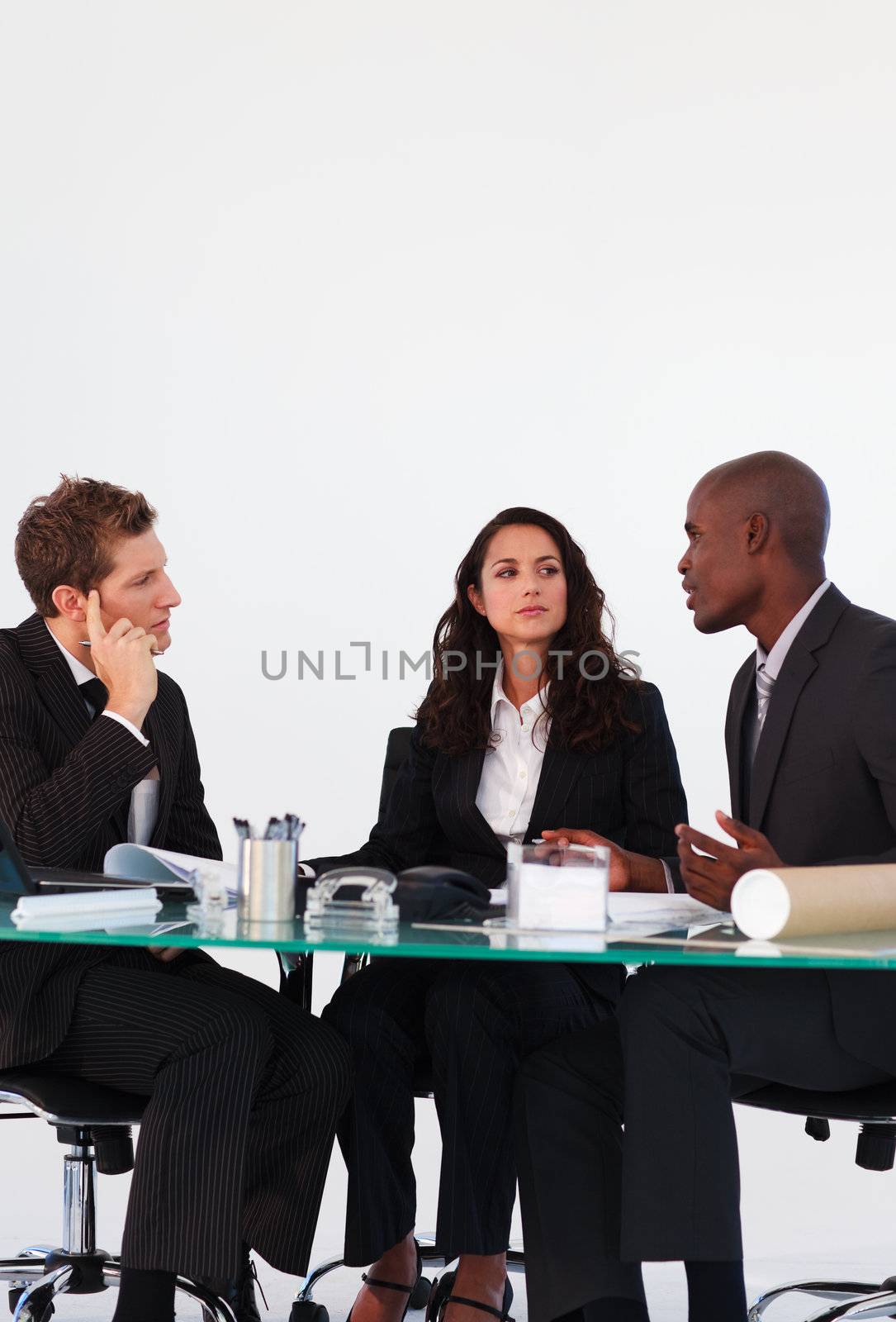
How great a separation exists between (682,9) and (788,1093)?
→ 14.3ft

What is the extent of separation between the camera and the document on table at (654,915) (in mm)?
2057

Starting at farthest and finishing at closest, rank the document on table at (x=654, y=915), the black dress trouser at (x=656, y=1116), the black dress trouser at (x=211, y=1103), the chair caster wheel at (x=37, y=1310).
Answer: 1. the chair caster wheel at (x=37, y=1310)
2. the black dress trouser at (x=211, y=1103)
3. the black dress trouser at (x=656, y=1116)
4. the document on table at (x=654, y=915)

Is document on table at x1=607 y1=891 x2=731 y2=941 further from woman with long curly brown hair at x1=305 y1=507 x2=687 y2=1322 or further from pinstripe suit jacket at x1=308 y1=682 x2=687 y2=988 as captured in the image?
pinstripe suit jacket at x1=308 y1=682 x2=687 y2=988

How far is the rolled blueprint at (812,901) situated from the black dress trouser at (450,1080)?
2.63 feet

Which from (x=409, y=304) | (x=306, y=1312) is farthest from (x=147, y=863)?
(x=409, y=304)

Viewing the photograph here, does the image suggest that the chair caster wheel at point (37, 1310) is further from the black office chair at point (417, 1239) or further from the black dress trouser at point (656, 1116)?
the black dress trouser at point (656, 1116)

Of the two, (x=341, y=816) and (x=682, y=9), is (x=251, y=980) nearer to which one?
(x=341, y=816)

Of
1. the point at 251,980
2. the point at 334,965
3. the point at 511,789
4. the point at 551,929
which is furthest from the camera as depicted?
the point at 334,965

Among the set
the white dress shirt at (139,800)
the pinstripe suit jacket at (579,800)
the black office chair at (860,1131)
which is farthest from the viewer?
the pinstripe suit jacket at (579,800)

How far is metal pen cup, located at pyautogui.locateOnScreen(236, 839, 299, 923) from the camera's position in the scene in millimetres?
2115

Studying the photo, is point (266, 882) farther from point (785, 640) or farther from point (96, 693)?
point (785, 640)

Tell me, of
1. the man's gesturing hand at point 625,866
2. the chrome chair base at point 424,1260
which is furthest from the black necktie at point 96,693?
the chrome chair base at point 424,1260

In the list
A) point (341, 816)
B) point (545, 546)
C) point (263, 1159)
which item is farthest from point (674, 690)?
point (263, 1159)

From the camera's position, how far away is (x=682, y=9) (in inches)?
221
